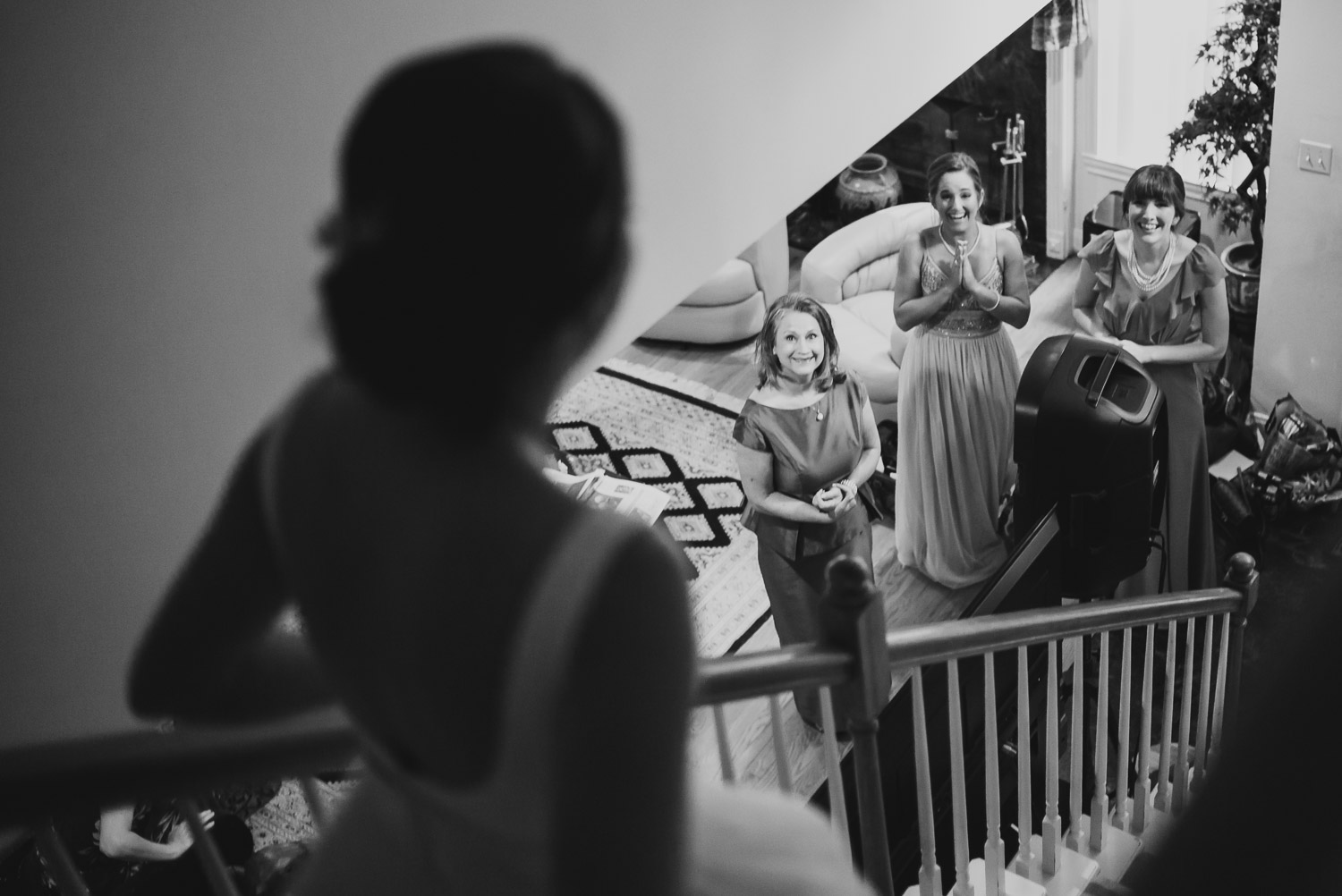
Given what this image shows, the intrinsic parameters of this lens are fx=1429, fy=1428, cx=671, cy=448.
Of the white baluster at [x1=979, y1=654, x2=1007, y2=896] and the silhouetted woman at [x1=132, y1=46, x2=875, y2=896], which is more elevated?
the silhouetted woman at [x1=132, y1=46, x2=875, y2=896]

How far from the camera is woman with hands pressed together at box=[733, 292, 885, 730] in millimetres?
4207

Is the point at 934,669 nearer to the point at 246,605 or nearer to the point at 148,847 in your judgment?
the point at 148,847

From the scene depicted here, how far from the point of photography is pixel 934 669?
378 centimetres

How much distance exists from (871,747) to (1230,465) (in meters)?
4.49

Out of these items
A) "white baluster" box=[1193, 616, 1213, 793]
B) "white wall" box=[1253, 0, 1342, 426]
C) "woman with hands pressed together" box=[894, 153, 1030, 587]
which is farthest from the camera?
"white wall" box=[1253, 0, 1342, 426]

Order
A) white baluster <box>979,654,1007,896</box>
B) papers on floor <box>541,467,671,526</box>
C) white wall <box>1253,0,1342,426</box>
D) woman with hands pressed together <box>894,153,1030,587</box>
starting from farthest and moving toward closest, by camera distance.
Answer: white wall <box>1253,0,1342,426</box> < papers on floor <box>541,467,671,526</box> < woman with hands pressed together <box>894,153,1030,587</box> < white baluster <box>979,654,1007,896</box>

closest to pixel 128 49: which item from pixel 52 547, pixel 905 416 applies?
pixel 52 547

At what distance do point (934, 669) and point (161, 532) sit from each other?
2.31 meters

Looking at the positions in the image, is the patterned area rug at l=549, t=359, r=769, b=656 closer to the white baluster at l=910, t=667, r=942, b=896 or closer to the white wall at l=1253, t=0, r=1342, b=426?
the white wall at l=1253, t=0, r=1342, b=426

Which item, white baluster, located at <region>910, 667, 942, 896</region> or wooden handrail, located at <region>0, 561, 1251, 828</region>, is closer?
wooden handrail, located at <region>0, 561, 1251, 828</region>

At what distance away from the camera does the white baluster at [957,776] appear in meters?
1.99

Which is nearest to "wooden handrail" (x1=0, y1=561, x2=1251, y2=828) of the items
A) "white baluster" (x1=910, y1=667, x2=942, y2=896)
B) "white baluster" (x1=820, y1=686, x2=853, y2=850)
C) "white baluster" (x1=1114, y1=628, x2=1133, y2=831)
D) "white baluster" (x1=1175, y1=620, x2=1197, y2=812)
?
"white baluster" (x1=820, y1=686, x2=853, y2=850)

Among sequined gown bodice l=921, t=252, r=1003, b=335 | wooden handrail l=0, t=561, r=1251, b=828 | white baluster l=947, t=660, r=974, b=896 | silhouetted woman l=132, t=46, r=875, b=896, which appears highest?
silhouetted woman l=132, t=46, r=875, b=896

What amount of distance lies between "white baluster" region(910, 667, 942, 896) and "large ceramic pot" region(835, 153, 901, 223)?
5.86 metres
